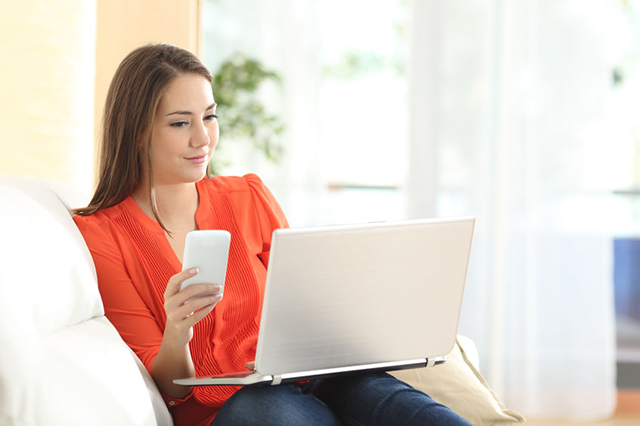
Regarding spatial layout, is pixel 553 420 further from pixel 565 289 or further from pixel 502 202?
pixel 502 202

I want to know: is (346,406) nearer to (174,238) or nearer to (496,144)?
(174,238)

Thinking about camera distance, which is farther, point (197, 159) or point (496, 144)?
point (496, 144)

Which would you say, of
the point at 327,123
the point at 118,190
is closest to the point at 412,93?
the point at 327,123

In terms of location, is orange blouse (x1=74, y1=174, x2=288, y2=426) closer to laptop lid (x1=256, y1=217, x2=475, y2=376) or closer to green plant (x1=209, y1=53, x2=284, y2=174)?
laptop lid (x1=256, y1=217, x2=475, y2=376)

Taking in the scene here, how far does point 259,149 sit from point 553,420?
1.87m

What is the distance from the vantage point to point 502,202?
3.17 meters

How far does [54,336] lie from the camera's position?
3.35 ft

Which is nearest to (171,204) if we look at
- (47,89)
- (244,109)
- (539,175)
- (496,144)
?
(47,89)

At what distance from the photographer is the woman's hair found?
1.44 metres

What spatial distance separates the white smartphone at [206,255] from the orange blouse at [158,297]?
25 cm

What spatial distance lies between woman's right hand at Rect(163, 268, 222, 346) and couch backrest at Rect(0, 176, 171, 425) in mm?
100

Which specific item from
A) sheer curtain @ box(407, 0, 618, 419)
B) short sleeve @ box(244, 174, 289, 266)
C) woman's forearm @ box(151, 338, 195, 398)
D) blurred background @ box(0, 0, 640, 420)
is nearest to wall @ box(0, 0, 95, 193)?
short sleeve @ box(244, 174, 289, 266)

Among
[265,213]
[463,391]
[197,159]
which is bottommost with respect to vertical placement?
[463,391]

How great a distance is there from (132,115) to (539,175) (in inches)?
89.3
